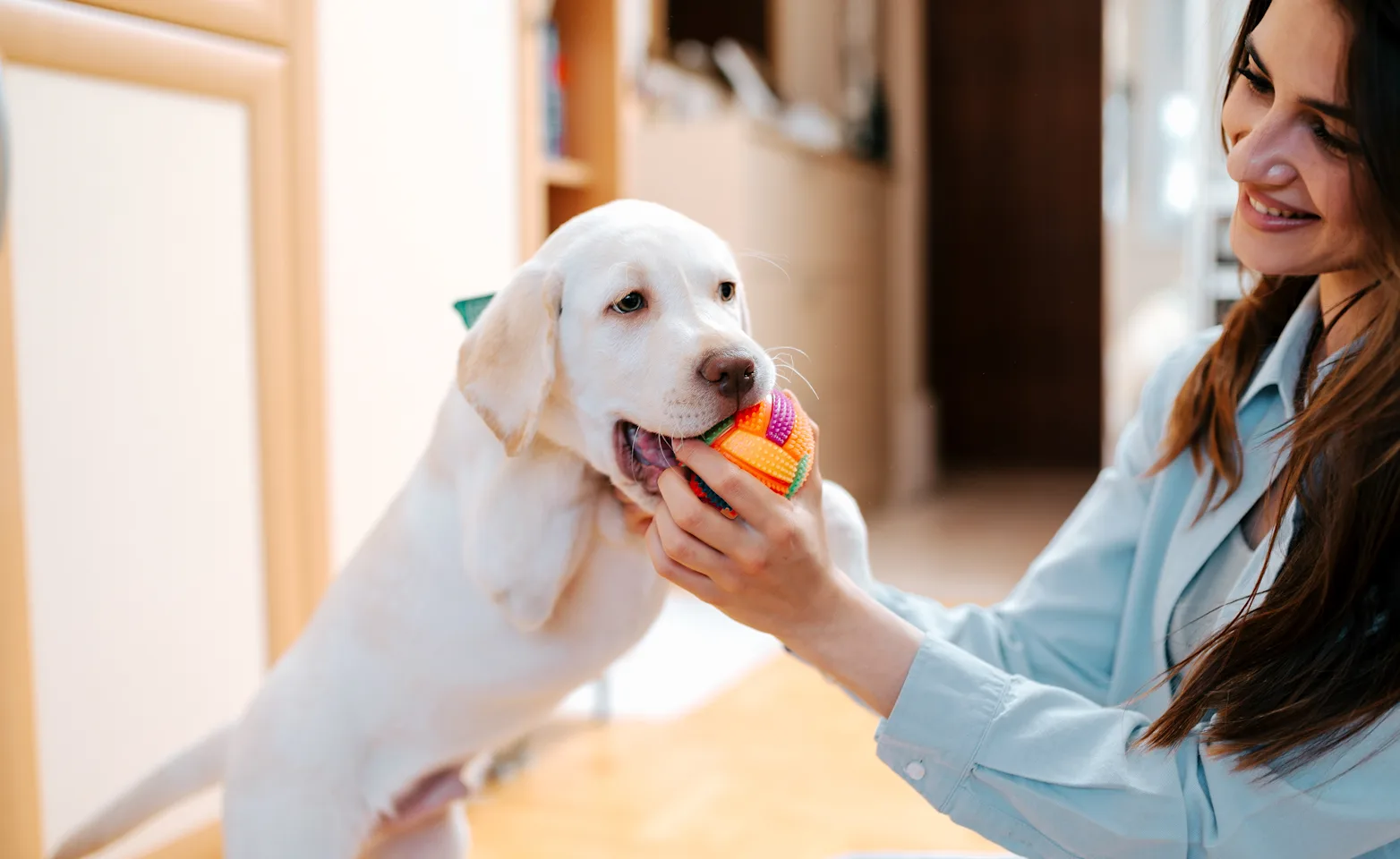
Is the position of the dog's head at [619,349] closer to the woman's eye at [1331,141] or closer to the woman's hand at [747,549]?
the woman's hand at [747,549]

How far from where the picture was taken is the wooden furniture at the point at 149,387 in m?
1.24

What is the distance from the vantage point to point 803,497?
81 cm

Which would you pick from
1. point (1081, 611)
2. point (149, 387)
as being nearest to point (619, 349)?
point (1081, 611)

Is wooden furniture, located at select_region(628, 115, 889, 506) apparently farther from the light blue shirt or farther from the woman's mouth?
the woman's mouth

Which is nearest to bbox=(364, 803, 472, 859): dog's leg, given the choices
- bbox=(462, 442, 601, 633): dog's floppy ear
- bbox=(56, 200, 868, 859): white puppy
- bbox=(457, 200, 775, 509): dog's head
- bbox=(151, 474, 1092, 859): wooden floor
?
bbox=(56, 200, 868, 859): white puppy

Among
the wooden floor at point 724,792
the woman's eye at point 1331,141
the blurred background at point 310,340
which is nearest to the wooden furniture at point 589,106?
the blurred background at point 310,340

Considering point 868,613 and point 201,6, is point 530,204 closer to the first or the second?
point 201,6

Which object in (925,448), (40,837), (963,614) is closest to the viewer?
(963,614)

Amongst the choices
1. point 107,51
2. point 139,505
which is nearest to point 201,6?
point 107,51

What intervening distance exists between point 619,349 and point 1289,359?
56 cm

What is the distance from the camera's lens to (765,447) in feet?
2.60

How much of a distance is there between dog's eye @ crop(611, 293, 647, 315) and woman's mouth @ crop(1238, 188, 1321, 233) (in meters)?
0.45

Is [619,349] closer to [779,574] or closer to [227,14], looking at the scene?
[779,574]

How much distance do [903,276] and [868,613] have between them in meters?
4.36
